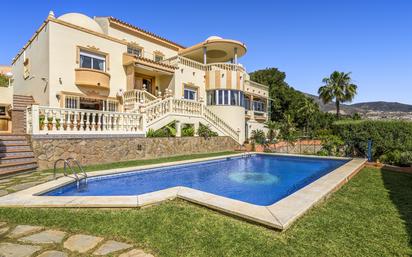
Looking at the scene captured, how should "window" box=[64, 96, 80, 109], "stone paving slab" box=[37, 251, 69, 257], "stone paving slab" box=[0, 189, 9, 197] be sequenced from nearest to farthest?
"stone paving slab" box=[37, 251, 69, 257] < "stone paving slab" box=[0, 189, 9, 197] < "window" box=[64, 96, 80, 109]

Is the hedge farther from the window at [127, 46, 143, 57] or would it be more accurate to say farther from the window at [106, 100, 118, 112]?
the window at [127, 46, 143, 57]

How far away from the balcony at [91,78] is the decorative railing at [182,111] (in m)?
4.28

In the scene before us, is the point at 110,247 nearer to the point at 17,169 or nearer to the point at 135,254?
the point at 135,254

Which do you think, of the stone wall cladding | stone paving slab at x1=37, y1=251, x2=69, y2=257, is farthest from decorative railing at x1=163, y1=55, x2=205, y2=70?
stone paving slab at x1=37, y1=251, x2=69, y2=257

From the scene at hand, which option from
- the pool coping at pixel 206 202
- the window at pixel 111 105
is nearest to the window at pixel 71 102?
the window at pixel 111 105

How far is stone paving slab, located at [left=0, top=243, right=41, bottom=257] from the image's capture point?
138 inches

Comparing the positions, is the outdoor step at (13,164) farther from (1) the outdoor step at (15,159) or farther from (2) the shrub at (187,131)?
(2) the shrub at (187,131)

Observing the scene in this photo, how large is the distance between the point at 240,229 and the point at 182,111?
14.7 metres

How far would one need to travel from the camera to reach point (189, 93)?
23.5m

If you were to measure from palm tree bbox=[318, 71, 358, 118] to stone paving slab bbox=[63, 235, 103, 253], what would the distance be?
45.0m

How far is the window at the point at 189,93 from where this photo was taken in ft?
75.8

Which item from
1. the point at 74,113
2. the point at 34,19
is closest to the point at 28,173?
the point at 74,113

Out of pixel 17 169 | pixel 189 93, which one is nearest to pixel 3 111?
pixel 17 169

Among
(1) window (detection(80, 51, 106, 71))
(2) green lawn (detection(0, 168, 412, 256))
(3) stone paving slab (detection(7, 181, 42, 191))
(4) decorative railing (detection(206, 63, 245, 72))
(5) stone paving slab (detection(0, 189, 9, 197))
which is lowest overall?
(2) green lawn (detection(0, 168, 412, 256))
